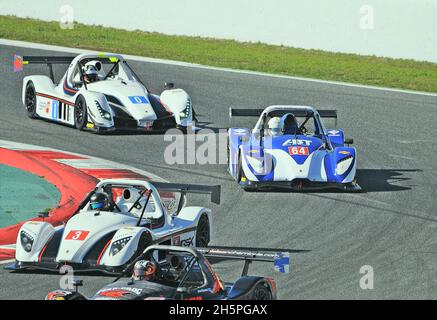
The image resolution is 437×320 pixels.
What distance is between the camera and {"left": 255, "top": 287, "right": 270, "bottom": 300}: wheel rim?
1219 cm

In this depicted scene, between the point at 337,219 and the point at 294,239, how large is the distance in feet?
4.53

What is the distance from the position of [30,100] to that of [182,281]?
1449 centimetres

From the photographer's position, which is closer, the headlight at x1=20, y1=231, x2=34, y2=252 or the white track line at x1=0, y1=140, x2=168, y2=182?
the headlight at x1=20, y1=231, x2=34, y2=252

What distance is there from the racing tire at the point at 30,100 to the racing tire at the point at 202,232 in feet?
33.5

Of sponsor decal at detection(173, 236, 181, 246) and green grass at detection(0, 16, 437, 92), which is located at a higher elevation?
green grass at detection(0, 16, 437, 92)

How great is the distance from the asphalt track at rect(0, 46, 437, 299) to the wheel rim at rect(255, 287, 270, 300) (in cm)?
120

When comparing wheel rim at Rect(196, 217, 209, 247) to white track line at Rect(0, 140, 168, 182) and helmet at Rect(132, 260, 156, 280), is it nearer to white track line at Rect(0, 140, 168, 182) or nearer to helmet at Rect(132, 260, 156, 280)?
helmet at Rect(132, 260, 156, 280)

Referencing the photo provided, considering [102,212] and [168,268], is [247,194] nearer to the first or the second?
[102,212]

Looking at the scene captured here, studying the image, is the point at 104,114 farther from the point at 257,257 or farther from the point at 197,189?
the point at 257,257

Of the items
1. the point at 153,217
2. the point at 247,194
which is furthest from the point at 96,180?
the point at 153,217

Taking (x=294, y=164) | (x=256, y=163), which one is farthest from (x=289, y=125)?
(x=256, y=163)

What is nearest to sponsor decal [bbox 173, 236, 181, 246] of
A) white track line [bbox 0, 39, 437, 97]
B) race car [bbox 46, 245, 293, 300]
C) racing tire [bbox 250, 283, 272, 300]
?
race car [bbox 46, 245, 293, 300]

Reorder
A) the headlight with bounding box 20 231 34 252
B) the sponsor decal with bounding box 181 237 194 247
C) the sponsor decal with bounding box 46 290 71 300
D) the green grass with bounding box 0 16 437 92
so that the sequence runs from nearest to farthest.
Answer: the sponsor decal with bounding box 46 290 71 300 < the headlight with bounding box 20 231 34 252 < the sponsor decal with bounding box 181 237 194 247 < the green grass with bounding box 0 16 437 92

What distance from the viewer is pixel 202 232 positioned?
16.2 meters
